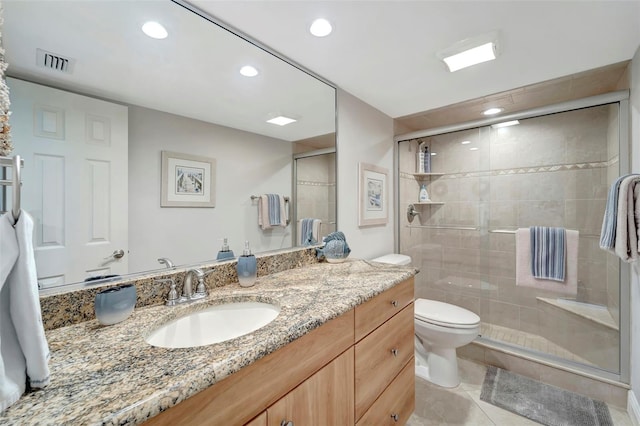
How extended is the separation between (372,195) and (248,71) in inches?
53.7

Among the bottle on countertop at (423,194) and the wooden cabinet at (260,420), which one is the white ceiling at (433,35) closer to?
the bottle on countertop at (423,194)

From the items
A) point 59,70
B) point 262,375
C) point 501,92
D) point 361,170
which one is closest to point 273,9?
point 59,70

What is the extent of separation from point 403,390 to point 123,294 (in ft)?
4.50

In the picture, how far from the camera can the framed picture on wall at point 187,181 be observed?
1.15 metres

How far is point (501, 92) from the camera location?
211 centimetres

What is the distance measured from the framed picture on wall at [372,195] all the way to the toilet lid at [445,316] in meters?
0.78

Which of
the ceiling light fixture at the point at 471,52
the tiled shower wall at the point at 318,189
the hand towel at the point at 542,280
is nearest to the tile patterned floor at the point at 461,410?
the hand towel at the point at 542,280

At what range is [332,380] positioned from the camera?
0.95 meters

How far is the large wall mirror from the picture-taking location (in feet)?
2.84

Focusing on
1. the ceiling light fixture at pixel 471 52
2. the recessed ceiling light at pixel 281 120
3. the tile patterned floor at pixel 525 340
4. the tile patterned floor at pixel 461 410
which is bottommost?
the tile patterned floor at pixel 461 410

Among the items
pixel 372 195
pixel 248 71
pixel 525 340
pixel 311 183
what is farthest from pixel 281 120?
pixel 525 340

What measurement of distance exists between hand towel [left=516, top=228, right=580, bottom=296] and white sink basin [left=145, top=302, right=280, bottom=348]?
7.05 ft

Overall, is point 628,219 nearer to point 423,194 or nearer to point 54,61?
point 423,194

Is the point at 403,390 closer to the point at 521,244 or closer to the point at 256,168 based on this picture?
the point at 256,168
